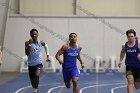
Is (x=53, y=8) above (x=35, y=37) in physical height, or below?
above

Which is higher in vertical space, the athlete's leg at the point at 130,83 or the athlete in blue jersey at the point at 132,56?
the athlete in blue jersey at the point at 132,56

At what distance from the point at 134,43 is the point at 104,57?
1231 cm

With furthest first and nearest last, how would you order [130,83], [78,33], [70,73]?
1. [78,33]
2. [70,73]
3. [130,83]

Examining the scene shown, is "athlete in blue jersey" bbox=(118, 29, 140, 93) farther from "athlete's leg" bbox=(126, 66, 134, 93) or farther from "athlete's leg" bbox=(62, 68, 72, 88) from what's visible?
"athlete's leg" bbox=(62, 68, 72, 88)

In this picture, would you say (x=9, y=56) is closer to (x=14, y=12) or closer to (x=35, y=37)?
(x=14, y=12)

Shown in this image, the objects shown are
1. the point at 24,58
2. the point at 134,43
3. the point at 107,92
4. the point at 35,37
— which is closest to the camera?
the point at 134,43

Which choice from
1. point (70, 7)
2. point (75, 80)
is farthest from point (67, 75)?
point (70, 7)

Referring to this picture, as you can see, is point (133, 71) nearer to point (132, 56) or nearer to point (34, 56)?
point (132, 56)

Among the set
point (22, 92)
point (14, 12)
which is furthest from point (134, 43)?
point (14, 12)

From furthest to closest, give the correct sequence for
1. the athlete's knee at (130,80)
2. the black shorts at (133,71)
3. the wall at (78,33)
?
the wall at (78,33) → the black shorts at (133,71) → the athlete's knee at (130,80)

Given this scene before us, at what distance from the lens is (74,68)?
10570 millimetres

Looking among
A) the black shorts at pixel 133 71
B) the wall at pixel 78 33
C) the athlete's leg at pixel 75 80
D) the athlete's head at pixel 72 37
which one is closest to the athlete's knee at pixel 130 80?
the black shorts at pixel 133 71

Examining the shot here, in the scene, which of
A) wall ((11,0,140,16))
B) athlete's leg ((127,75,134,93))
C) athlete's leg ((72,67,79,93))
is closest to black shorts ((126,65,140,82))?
athlete's leg ((127,75,134,93))

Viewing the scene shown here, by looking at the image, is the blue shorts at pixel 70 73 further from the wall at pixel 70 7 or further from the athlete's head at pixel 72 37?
the wall at pixel 70 7
